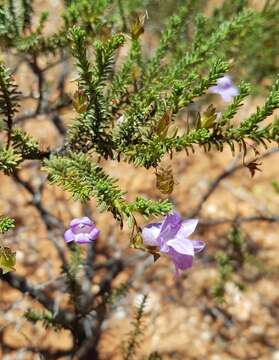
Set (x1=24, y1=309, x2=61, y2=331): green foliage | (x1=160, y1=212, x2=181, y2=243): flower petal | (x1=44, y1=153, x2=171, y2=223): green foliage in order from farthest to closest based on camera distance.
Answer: (x1=24, y1=309, x2=61, y2=331): green foliage
(x1=160, y1=212, x2=181, y2=243): flower petal
(x1=44, y1=153, x2=171, y2=223): green foliage

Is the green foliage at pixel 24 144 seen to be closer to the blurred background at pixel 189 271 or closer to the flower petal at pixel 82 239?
the flower petal at pixel 82 239

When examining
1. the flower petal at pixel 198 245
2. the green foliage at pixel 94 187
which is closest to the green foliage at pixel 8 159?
the green foliage at pixel 94 187

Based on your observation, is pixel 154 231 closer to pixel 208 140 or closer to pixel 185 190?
pixel 208 140

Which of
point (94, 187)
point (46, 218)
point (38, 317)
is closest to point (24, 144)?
point (94, 187)

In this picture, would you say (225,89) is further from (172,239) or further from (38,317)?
(38,317)

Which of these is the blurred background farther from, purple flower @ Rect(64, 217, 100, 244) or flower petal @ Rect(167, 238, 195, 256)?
flower petal @ Rect(167, 238, 195, 256)

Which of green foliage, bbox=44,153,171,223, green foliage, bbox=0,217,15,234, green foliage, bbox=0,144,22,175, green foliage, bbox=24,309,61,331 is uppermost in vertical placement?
green foliage, bbox=0,144,22,175

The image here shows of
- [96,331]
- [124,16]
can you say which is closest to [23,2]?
[124,16]

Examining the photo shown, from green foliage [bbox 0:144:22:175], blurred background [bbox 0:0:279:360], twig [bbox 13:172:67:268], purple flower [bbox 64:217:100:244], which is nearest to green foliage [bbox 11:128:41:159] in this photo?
green foliage [bbox 0:144:22:175]
